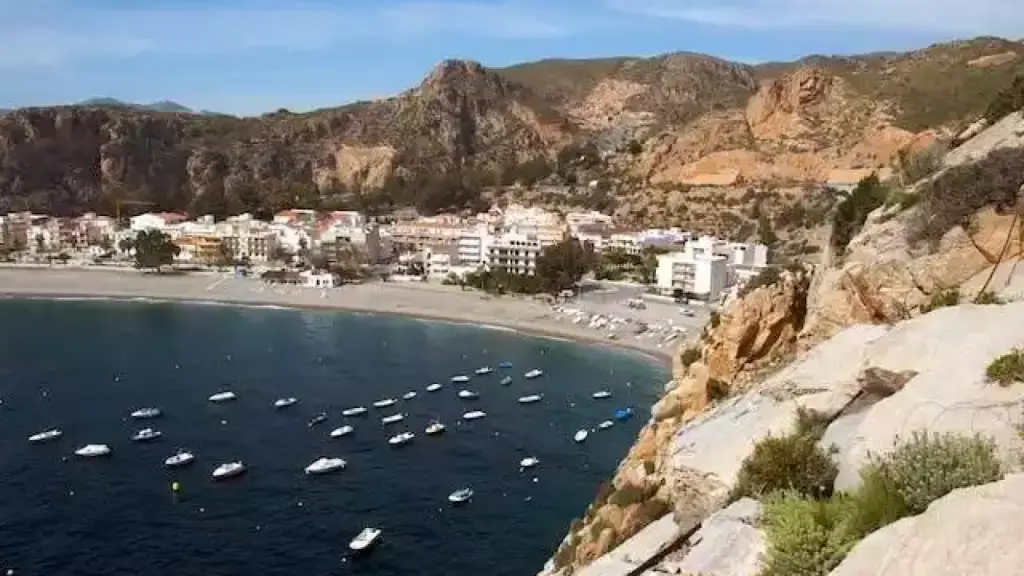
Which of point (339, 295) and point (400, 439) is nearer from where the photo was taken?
point (400, 439)

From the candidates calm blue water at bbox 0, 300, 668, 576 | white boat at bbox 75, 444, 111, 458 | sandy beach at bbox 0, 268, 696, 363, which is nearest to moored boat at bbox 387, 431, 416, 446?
calm blue water at bbox 0, 300, 668, 576

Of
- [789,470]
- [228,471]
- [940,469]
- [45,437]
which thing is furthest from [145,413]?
[940,469]

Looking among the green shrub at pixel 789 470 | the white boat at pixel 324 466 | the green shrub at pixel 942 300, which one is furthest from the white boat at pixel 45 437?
the green shrub at pixel 789 470

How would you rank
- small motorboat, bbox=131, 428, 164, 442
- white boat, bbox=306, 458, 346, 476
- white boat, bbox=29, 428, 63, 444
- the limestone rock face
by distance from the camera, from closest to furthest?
the limestone rock face
white boat, bbox=306, 458, 346, 476
white boat, bbox=29, 428, 63, 444
small motorboat, bbox=131, 428, 164, 442

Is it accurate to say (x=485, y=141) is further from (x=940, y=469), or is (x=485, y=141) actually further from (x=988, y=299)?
(x=940, y=469)

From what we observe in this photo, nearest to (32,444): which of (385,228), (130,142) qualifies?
(385,228)

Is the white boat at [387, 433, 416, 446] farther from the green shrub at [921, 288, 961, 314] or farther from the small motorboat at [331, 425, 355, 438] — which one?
the green shrub at [921, 288, 961, 314]
